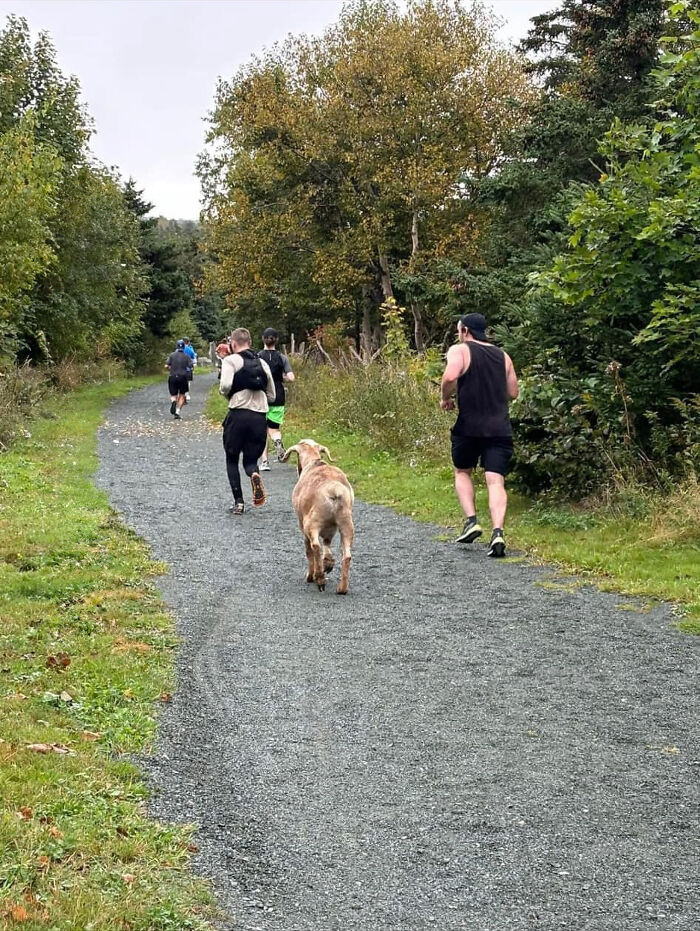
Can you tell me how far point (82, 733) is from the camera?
15.8 feet

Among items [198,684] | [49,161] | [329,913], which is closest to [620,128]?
[198,684]

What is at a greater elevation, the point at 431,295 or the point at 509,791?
the point at 431,295

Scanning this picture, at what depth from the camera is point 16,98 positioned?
98.5 feet

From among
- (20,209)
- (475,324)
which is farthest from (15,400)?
(475,324)

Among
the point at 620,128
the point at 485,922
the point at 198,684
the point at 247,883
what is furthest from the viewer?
the point at 620,128

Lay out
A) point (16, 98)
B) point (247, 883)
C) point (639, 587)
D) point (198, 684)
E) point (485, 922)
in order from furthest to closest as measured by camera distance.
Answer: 1. point (16, 98)
2. point (639, 587)
3. point (198, 684)
4. point (247, 883)
5. point (485, 922)

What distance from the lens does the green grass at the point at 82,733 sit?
10.9 feet

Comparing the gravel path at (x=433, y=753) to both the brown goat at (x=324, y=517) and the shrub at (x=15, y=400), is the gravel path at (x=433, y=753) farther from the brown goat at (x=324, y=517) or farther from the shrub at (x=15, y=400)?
the shrub at (x=15, y=400)

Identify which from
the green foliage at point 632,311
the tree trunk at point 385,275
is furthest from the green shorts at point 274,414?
the tree trunk at point 385,275

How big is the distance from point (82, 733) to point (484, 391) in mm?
5877

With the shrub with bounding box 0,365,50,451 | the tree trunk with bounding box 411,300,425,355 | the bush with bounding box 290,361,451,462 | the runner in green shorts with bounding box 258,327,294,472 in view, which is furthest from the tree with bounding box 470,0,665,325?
the tree trunk with bounding box 411,300,425,355

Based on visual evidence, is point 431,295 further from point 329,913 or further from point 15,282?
point 329,913

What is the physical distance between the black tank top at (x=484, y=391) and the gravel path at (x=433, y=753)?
1533 millimetres

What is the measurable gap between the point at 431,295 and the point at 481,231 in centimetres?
737
